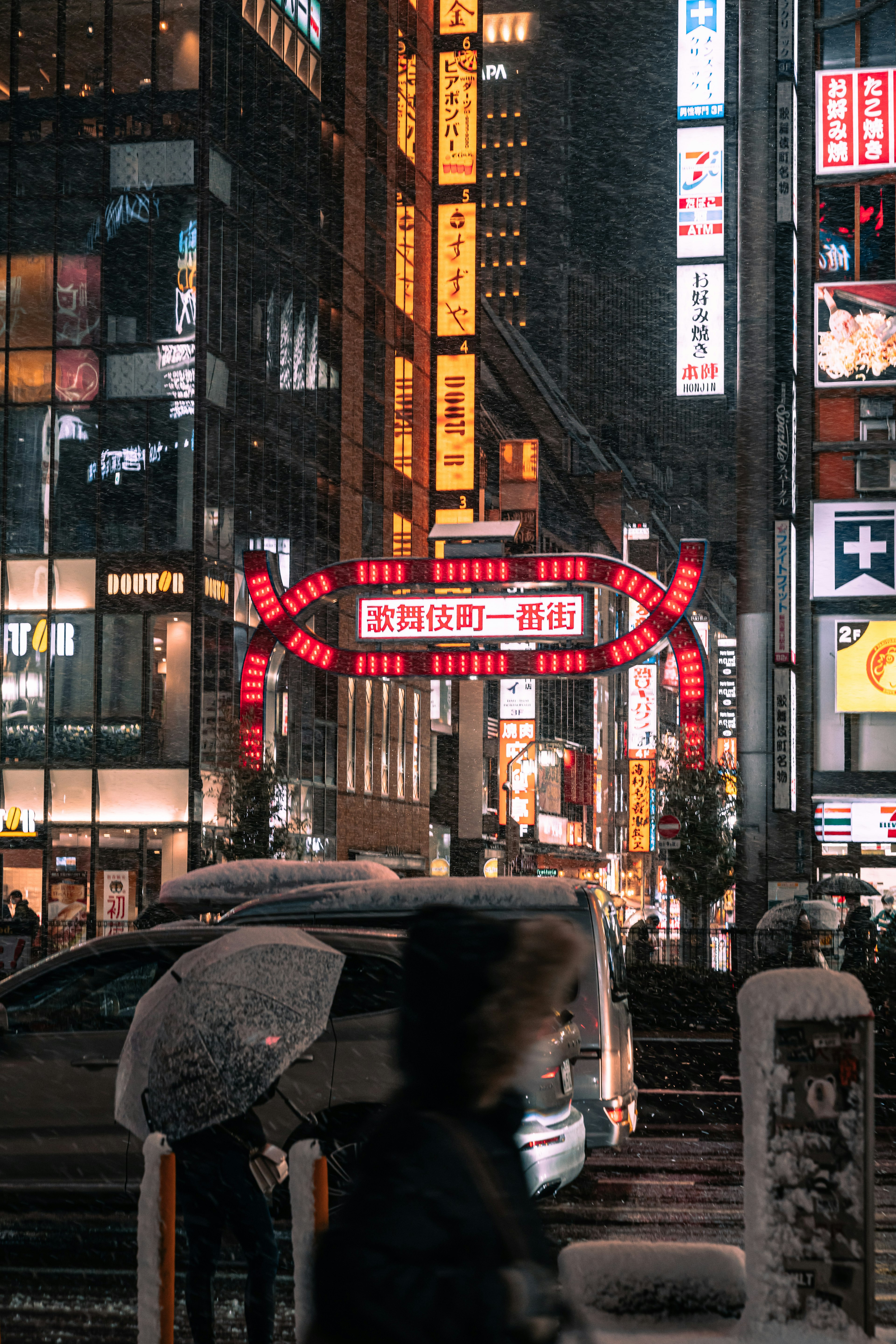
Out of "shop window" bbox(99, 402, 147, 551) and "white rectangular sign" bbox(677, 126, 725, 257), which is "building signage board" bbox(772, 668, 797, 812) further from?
"shop window" bbox(99, 402, 147, 551)

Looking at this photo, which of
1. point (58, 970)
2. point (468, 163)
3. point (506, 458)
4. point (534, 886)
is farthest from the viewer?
point (506, 458)

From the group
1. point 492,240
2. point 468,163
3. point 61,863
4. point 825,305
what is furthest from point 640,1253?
point 492,240

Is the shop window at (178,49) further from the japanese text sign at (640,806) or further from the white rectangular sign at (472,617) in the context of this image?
the japanese text sign at (640,806)

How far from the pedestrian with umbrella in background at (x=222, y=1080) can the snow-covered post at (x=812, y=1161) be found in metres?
1.82

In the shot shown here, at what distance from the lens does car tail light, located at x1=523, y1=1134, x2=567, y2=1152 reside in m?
8.63

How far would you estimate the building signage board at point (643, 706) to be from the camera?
382 ft

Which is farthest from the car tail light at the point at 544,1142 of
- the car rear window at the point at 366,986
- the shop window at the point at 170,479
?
the shop window at the point at 170,479

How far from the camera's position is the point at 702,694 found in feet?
102

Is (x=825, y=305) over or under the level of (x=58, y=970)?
over

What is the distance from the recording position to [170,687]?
38.1 m

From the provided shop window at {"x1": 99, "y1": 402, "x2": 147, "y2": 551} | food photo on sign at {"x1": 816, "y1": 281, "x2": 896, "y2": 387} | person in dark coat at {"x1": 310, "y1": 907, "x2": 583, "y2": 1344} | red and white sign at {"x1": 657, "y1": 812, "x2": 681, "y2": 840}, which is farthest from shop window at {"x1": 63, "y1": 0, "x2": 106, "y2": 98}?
person in dark coat at {"x1": 310, "y1": 907, "x2": 583, "y2": 1344}

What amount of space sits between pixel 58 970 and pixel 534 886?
3.00 metres

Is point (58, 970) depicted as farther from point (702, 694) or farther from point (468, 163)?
point (468, 163)

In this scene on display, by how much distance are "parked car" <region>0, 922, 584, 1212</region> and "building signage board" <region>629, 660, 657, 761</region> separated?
106587 millimetres
